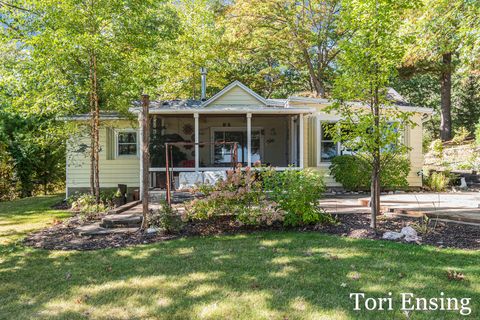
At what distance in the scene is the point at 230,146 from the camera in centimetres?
1485

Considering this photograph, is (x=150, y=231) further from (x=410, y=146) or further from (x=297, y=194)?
(x=410, y=146)

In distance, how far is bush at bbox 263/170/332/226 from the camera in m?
6.18

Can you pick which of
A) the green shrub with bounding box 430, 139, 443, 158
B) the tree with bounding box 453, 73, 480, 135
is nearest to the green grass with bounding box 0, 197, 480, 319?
the green shrub with bounding box 430, 139, 443, 158

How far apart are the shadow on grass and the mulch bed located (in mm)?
429

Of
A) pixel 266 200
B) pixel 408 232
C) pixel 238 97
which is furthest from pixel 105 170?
pixel 408 232

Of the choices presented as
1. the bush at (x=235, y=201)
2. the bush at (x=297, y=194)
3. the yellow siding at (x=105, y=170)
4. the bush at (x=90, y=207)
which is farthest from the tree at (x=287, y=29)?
the bush at (x=235, y=201)

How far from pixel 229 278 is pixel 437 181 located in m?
11.4

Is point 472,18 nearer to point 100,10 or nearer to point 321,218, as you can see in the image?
point 321,218

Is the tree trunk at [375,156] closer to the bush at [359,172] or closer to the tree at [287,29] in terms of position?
the bush at [359,172]

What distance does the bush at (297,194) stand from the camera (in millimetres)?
6184

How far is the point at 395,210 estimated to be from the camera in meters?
7.30

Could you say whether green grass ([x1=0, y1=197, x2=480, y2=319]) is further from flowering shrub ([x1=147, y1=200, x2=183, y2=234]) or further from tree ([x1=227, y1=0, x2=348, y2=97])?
tree ([x1=227, y1=0, x2=348, y2=97])

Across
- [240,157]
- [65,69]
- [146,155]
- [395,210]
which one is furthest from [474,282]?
[240,157]

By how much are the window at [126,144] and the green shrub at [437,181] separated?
10.9 meters
